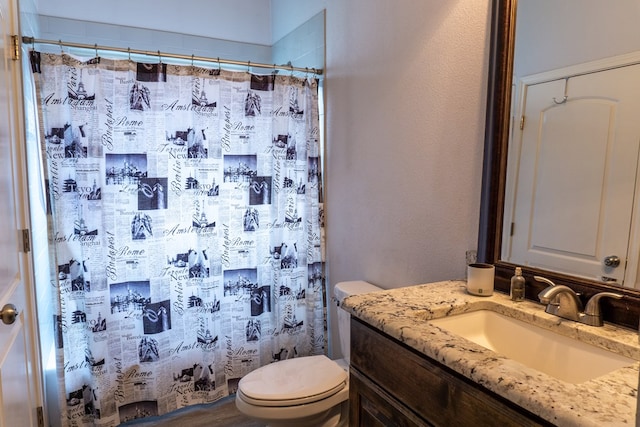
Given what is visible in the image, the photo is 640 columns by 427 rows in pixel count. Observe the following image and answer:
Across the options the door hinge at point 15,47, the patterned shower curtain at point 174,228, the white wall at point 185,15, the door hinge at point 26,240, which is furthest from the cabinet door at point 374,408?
the white wall at point 185,15

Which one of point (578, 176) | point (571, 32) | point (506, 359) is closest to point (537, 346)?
point (506, 359)

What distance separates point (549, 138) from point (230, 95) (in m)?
1.62

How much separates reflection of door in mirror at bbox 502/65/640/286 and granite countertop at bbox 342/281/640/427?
0.54ft

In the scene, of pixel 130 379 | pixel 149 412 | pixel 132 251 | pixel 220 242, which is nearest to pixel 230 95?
pixel 220 242

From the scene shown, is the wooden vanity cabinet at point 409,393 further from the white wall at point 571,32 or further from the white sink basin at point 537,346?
the white wall at point 571,32

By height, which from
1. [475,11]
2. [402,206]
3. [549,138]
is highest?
[475,11]

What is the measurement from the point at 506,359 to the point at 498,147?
0.72 metres

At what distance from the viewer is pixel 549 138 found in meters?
1.13

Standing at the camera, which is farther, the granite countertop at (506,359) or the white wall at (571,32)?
the white wall at (571,32)

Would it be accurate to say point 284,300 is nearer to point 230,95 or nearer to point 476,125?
point 230,95

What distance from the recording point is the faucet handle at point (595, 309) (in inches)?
37.3

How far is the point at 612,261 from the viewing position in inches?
38.3

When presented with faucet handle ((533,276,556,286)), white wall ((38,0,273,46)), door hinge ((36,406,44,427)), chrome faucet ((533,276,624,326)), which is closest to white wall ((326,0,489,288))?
faucet handle ((533,276,556,286))

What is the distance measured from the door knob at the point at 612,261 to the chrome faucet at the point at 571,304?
7 cm
